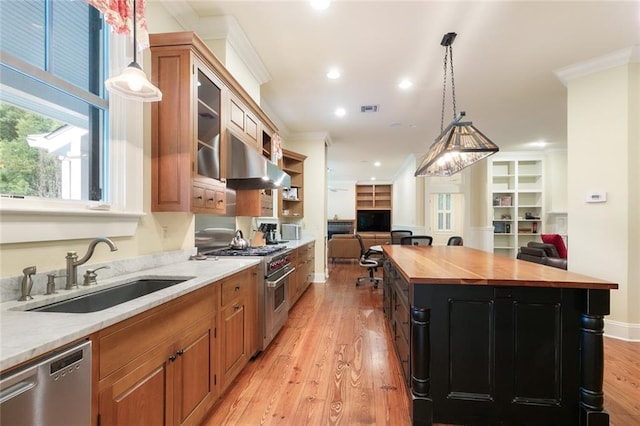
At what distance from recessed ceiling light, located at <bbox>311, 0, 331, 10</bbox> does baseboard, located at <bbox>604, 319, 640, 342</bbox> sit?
4.33 metres

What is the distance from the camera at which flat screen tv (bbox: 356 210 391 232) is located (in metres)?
12.1

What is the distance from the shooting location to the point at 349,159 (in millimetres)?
8469

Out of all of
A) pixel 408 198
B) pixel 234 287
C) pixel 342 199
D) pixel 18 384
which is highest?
pixel 342 199

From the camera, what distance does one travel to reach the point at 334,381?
2285mm

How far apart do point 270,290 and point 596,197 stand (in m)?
3.71

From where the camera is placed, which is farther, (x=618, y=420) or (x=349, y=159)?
(x=349, y=159)

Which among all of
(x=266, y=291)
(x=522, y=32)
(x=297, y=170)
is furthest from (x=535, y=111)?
(x=266, y=291)

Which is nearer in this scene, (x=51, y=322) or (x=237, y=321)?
(x=51, y=322)

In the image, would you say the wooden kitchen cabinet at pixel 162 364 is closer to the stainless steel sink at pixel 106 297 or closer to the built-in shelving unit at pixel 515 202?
the stainless steel sink at pixel 106 297

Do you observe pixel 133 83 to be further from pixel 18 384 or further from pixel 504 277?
pixel 504 277

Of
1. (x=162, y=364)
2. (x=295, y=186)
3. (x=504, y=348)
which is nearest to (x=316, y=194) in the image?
(x=295, y=186)

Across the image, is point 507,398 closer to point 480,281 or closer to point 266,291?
point 480,281

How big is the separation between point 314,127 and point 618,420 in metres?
5.12

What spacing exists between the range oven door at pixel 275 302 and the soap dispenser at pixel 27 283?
169 centimetres
